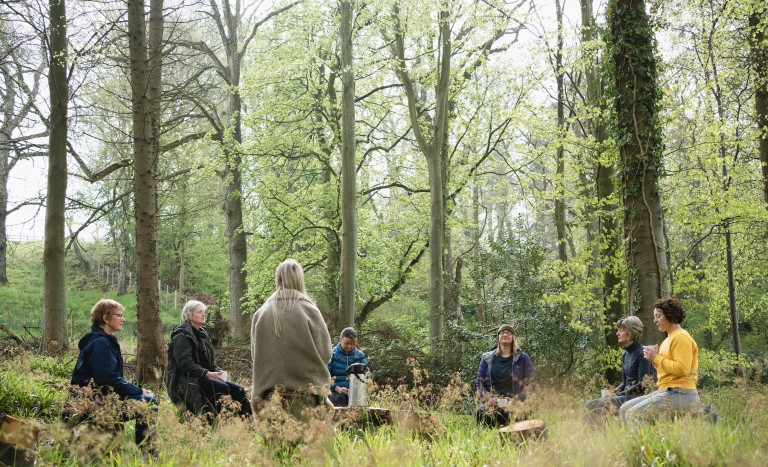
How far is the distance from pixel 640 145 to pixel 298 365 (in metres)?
5.05

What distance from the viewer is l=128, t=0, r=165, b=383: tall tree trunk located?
9.07 m

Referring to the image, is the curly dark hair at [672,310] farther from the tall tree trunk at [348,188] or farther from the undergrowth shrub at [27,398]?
the tall tree trunk at [348,188]

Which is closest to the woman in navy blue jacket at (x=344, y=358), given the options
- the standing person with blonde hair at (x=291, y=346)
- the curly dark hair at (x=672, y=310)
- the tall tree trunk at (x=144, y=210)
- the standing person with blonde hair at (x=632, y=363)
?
the tall tree trunk at (x=144, y=210)

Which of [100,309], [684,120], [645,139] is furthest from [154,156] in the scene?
[684,120]

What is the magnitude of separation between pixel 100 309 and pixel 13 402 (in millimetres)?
2029

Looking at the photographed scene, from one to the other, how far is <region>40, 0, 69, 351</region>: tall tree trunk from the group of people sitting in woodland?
18.9 feet

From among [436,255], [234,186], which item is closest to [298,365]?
[436,255]

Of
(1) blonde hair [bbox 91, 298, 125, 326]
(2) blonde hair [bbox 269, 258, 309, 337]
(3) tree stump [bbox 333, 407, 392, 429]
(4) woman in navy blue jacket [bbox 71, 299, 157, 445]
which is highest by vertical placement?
(2) blonde hair [bbox 269, 258, 309, 337]

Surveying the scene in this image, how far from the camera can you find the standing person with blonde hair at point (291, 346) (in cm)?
463

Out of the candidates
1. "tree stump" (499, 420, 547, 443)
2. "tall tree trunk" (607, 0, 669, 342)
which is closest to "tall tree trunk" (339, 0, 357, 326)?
"tall tree trunk" (607, 0, 669, 342)

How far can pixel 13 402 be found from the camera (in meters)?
6.40

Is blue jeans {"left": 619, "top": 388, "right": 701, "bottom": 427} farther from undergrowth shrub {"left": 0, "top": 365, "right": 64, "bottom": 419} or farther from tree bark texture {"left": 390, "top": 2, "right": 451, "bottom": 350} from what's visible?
tree bark texture {"left": 390, "top": 2, "right": 451, "bottom": 350}

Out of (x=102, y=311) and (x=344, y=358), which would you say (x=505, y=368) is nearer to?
(x=344, y=358)

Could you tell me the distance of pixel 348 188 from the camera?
12.4m
